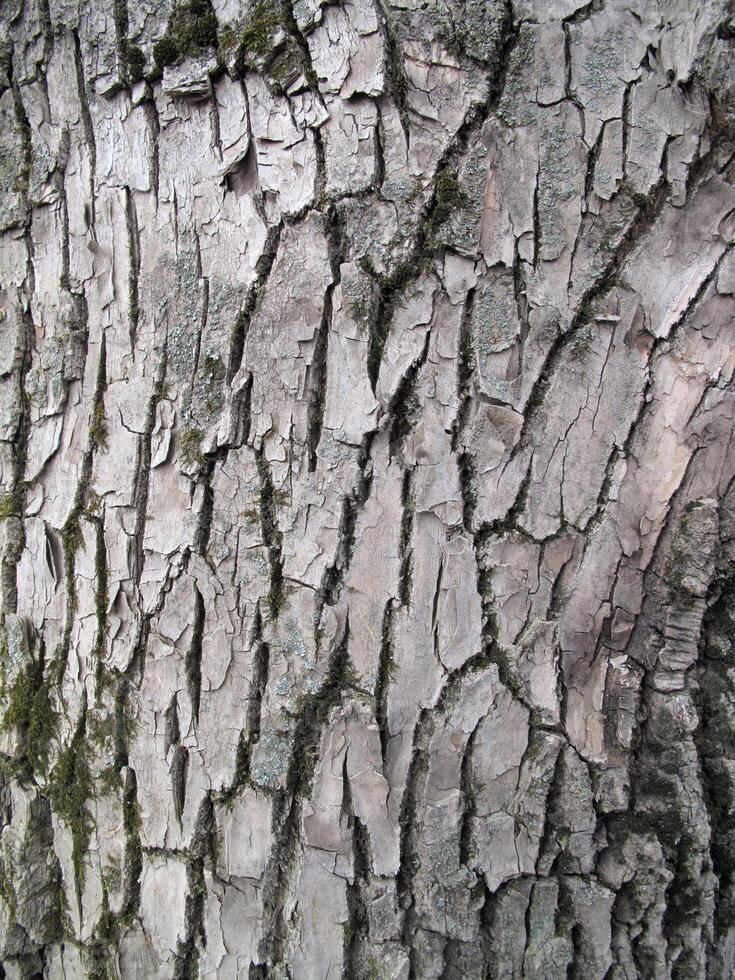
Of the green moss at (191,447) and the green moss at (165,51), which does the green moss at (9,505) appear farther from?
the green moss at (165,51)

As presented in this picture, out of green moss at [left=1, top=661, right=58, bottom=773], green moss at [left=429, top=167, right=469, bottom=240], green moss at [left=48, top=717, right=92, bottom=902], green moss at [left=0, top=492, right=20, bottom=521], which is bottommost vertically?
green moss at [left=48, top=717, right=92, bottom=902]

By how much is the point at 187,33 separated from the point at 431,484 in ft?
3.42

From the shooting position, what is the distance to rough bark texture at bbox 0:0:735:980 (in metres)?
1.34

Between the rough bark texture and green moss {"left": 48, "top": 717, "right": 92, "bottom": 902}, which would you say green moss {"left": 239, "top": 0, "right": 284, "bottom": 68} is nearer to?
the rough bark texture

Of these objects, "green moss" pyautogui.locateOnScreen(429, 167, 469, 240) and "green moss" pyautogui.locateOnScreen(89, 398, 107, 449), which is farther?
"green moss" pyautogui.locateOnScreen(89, 398, 107, 449)

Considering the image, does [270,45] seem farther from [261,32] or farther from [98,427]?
[98,427]

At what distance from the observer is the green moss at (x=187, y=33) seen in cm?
138

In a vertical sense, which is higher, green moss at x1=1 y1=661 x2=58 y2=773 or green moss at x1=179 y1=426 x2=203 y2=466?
green moss at x1=179 y1=426 x2=203 y2=466

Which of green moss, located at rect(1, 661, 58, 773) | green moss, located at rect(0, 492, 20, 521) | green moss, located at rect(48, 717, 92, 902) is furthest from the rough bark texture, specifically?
green moss, located at rect(0, 492, 20, 521)

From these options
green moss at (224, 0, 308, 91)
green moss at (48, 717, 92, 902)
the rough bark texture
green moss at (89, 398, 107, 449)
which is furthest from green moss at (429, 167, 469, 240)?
green moss at (48, 717, 92, 902)

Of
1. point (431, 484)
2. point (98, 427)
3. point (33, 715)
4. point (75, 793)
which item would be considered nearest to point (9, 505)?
point (98, 427)

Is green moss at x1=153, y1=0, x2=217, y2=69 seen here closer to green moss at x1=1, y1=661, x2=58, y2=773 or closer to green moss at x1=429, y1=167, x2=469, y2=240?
green moss at x1=429, y1=167, x2=469, y2=240

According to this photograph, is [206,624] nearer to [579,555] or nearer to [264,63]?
[579,555]

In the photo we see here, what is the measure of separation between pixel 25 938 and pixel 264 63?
1953mm
